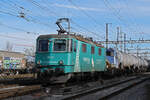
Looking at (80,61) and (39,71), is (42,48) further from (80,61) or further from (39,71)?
(80,61)

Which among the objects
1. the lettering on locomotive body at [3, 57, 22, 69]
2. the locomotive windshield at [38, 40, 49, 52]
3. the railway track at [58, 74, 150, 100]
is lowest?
the railway track at [58, 74, 150, 100]

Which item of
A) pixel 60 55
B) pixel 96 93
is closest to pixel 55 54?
pixel 60 55

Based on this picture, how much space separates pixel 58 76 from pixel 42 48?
2.30 meters

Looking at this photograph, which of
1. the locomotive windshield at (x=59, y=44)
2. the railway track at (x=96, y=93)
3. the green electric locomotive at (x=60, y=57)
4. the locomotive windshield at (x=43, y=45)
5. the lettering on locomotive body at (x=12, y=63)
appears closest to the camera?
the railway track at (x=96, y=93)

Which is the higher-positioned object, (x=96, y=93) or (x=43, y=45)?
(x=43, y=45)

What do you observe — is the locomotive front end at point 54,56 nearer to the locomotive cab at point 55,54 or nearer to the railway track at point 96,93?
the locomotive cab at point 55,54

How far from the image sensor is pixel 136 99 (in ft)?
35.7

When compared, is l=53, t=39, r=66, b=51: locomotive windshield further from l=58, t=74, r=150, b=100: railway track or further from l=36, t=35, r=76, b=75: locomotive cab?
l=58, t=74, r=150, b=100: railway track

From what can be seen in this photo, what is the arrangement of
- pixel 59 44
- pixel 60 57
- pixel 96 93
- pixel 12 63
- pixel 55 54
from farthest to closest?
pixel 12 63 < pixel 59 44 < pixel 55 54 < pixel 60 57 < pixel 96 93

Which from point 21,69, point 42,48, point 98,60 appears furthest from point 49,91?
point 21,69

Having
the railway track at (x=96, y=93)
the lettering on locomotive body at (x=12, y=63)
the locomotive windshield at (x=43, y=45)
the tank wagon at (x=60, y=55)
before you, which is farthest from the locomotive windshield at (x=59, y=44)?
the lettering on locomotive body at (x=12, y=63)

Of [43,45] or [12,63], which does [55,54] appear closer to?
[43,45]

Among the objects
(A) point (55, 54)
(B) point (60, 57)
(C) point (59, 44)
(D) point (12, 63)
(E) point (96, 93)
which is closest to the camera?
(E) point (96, 93)

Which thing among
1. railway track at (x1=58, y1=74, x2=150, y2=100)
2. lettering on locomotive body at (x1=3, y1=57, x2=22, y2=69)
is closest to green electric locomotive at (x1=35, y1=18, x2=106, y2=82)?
railway track at (x1=58, y1=74, x2=150, y2=100)
